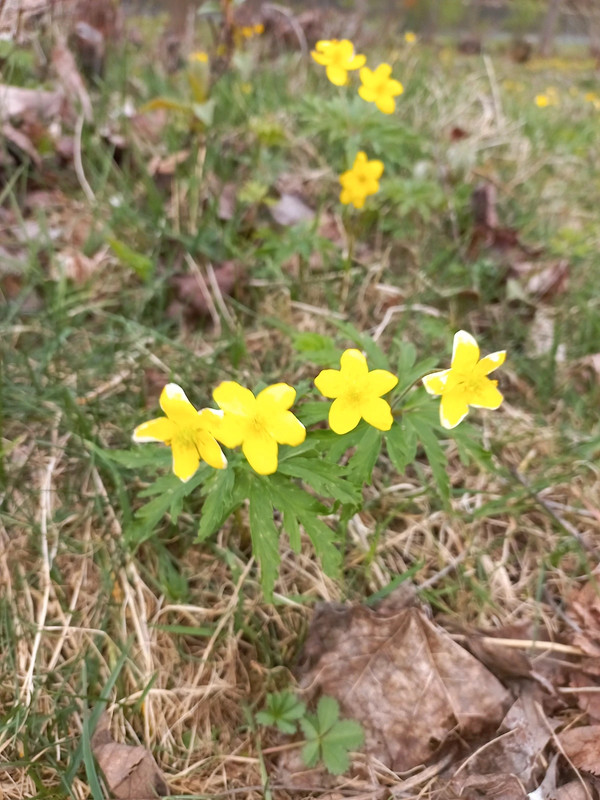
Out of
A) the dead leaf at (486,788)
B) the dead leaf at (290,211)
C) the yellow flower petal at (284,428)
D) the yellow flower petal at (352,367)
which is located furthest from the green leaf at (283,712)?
the dead leaf at (290,211)

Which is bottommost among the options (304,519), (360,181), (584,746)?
(584,746)

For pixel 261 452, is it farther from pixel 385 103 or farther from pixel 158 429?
pixel 385 103

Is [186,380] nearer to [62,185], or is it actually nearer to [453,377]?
[453,377]

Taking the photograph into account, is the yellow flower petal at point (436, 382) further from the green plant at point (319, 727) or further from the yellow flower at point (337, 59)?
the yellow flower at point (337, 59)

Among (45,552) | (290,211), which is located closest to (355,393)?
(45,552)

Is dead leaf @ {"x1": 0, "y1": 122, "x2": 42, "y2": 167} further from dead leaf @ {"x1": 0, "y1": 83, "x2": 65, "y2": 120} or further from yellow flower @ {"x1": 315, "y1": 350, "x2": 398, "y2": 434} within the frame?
yellow flower @ {"x1": 315, "y1": 350, "x2": 398, "y2": 434}

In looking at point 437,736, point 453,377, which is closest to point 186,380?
point 453,377
